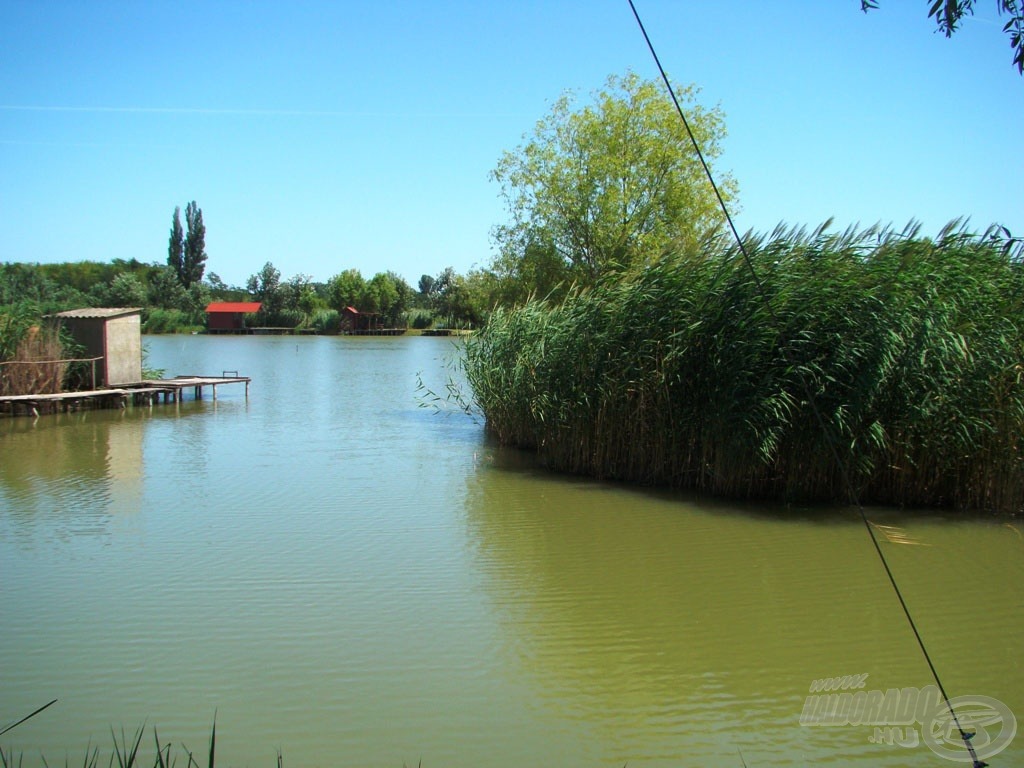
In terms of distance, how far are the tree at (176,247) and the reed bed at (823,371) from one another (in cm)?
→ 9839

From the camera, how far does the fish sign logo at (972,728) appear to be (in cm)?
526

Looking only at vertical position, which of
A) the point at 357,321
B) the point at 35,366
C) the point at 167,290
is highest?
the point at 167,290

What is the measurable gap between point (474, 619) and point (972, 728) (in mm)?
3927

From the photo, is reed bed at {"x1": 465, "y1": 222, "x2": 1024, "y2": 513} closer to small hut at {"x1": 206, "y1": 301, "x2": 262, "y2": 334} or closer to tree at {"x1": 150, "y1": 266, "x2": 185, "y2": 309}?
small hut at {"x1": 206, "y1": 301, "x2": 262, "y2": 334}

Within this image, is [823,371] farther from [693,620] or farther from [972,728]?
[972,728]

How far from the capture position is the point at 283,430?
63.7 ft

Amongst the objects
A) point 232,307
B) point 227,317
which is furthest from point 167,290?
point 227,317

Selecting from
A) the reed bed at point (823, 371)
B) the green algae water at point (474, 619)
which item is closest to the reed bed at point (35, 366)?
the green algae water at point (474, 619)

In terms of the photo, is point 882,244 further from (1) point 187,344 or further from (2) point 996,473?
(1) point 187,344

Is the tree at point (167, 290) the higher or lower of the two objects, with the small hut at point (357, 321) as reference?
higher

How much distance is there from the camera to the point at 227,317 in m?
85.1

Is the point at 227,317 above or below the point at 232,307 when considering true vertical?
below

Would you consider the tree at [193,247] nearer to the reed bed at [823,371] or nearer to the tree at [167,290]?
the tree at [167,290]

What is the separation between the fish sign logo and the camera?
526 cm
